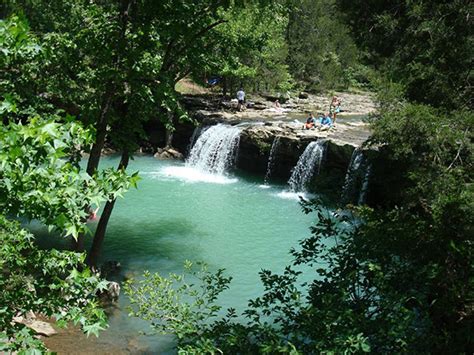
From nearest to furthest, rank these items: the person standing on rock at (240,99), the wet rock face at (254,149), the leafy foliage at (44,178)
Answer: the leafy foliage at (44,178) → the wet rock face at (254,149) → the person standing on rock at (240,99)

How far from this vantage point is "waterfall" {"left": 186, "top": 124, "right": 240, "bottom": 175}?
1917 cm

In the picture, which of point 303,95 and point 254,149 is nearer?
point 254,149

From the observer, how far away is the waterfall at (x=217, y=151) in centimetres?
1917

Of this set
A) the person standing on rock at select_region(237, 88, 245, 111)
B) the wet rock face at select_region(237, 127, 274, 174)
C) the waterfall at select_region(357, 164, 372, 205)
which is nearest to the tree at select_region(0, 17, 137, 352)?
the waterfall at select_region(357, 164, 372, 205)

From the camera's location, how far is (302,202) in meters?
4.86

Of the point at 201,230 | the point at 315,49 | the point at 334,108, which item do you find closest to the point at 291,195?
the point at 201,230

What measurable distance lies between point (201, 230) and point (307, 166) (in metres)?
5.76

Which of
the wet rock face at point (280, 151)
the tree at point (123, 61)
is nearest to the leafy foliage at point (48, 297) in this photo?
the tree at point (123, 61)

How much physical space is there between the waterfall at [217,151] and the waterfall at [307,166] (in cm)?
302

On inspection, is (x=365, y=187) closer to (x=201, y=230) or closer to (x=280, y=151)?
(x=280, y=151)

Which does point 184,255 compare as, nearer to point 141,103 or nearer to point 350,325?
point 141,103

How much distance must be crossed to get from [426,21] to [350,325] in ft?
15.1

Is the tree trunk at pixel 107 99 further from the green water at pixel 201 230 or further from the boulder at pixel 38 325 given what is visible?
the green water at pixel 201 230

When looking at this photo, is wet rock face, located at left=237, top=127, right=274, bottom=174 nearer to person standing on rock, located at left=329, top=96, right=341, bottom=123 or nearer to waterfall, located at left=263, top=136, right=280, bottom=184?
waterfall, located at left=263, top=136, right=280, bottom=184
